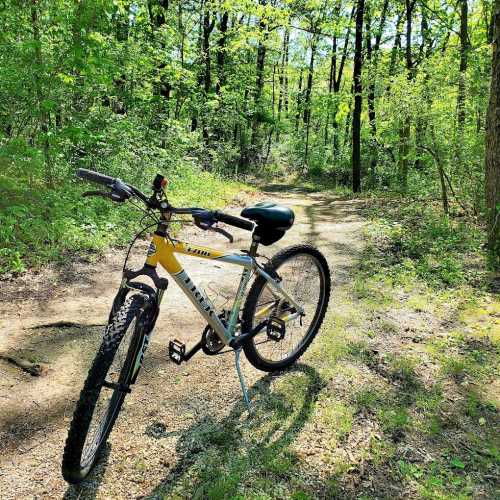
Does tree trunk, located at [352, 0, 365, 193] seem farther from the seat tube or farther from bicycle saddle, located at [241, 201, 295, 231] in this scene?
the seat tube

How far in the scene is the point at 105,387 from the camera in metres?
2.19

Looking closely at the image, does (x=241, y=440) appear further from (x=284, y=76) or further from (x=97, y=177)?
(x=284, y=76)

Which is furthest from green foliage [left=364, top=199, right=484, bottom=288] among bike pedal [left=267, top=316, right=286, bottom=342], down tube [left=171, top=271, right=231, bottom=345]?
down tube [left=171, top=271, right=231, bottom=345]

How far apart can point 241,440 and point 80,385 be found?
130cm

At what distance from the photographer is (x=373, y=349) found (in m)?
3.92

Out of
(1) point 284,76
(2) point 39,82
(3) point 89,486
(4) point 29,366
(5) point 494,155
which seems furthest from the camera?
(1) point 284,76

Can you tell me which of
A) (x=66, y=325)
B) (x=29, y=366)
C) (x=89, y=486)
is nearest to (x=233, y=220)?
(x=89, y=486)

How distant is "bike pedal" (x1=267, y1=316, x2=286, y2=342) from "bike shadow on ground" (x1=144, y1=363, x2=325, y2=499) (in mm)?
446

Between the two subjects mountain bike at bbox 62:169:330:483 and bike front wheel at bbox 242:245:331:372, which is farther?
bike front wheel at bbox 242:245:331:372

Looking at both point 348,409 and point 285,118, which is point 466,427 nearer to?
point 348,409

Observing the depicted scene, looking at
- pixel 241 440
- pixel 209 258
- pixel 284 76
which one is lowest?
pixel 241 440

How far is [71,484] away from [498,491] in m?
2.40

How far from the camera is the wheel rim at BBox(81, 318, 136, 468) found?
7.28 feet

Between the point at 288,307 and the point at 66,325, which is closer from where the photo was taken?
the point at 288,307
